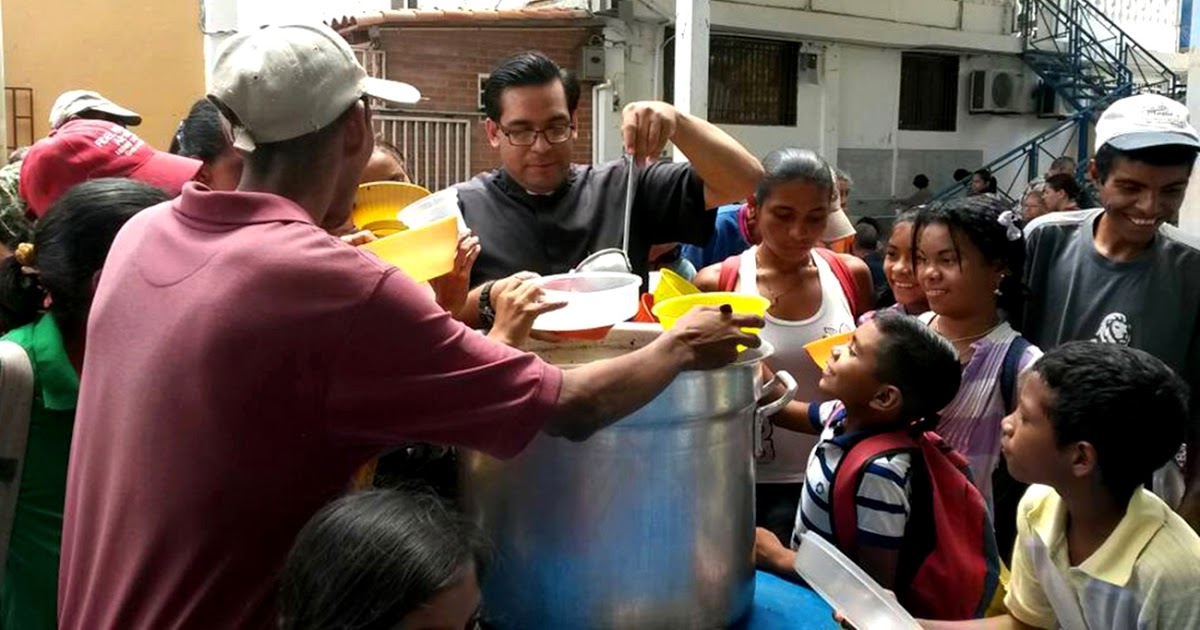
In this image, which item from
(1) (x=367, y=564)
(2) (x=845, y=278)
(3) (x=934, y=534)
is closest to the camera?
(1) (x=367, y=564)

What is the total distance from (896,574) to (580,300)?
76cm

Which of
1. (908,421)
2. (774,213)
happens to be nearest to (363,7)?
(774,213)

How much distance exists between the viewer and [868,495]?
1.69m

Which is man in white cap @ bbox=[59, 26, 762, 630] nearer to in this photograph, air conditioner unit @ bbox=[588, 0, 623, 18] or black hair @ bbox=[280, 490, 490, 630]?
black hair @ bbox=[280, 490, 490, 630]

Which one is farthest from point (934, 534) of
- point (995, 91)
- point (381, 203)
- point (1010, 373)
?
point (995, 91)

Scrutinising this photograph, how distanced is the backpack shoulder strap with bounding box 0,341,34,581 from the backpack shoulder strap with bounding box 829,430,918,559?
55.5 inches

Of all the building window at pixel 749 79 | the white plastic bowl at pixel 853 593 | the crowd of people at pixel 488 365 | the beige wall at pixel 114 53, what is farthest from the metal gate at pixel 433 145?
the white plastic bowl at pixel 853 593

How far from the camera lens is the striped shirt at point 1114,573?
56.0 inches

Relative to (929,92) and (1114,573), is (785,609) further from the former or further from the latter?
(929,92)

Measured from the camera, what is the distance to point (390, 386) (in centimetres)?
113

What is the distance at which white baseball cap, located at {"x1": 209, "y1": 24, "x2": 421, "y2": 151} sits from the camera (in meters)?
1.22

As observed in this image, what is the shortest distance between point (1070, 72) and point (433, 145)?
9.55 metres

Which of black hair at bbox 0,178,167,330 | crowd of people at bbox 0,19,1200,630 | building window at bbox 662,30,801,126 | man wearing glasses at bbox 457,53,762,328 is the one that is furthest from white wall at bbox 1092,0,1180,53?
black hair at bbox 0,178,167,330

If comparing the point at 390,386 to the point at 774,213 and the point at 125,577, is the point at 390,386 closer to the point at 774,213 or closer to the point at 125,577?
the point at 125,577
